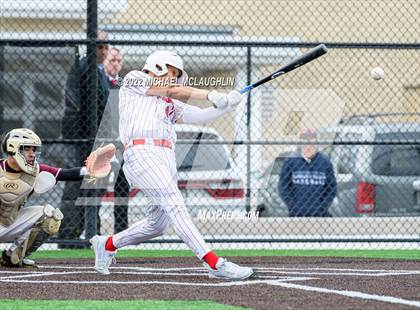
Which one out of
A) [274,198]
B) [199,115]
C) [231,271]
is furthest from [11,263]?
[274,198]

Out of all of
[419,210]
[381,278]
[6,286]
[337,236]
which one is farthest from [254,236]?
[6,286]

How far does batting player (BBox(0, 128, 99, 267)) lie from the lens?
8570mm

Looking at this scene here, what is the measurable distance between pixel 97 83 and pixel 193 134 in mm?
1344

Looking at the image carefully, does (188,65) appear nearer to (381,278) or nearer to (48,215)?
(48,215)

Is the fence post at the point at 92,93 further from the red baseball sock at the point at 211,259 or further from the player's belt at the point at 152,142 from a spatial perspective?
the red baseball sock at the point at 211,259

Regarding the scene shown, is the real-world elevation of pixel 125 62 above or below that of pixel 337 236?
above

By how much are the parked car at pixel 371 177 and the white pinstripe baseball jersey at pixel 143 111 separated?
4508mm

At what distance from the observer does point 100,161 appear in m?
8.69

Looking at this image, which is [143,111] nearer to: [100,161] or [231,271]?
[100,161]

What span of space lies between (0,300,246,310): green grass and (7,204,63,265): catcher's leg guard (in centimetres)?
272

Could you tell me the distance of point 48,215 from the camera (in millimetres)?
8859

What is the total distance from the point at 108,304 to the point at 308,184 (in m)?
6.52

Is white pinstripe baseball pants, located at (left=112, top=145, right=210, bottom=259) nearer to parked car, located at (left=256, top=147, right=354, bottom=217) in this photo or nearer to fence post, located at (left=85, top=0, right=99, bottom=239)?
fence post, located at (left=85, top=0, right=99, bottom=239)

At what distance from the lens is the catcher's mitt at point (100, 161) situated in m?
8.62
